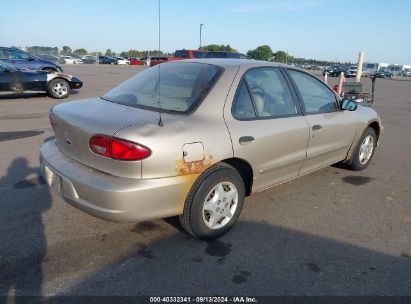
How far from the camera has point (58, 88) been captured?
11805mm

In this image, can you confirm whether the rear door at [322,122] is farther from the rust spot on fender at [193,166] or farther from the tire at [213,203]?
the rust spot on fender at [193,166]

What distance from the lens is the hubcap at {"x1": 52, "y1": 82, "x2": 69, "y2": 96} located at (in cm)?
1172

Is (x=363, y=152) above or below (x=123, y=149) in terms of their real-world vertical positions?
below

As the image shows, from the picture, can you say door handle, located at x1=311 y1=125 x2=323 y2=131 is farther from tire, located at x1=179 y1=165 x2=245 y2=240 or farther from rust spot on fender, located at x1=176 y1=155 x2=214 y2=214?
rust spot on fender, located at x1=176 y1=155 x2=214 y2=214

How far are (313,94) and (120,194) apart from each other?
2647 mm

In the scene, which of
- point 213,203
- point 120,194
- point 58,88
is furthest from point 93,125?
point 58,88

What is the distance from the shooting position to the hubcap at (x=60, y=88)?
1172 cm

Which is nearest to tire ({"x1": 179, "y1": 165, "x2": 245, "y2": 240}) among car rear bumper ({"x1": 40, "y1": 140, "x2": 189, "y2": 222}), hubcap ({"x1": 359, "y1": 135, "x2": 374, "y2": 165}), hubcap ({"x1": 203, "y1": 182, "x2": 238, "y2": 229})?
hubcap ({"x1": 203, "y1": 182, "x2": 238, "y2": 229})

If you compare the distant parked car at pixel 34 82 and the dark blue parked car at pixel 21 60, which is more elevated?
the dark blue parked car at pixel 21 60

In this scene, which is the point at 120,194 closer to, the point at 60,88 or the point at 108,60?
the point at 60,88

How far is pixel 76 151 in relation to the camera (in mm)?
3008

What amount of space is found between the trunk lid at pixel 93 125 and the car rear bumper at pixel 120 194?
0.07 m

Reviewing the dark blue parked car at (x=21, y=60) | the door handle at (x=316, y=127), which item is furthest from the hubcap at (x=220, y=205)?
the dark blue parked car at (x=21, y=60)

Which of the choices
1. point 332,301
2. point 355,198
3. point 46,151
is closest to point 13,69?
point 46,151
